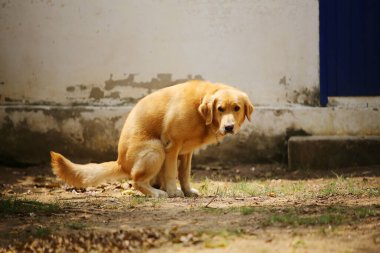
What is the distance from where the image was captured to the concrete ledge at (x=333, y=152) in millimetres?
8453

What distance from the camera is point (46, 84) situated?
9109 millimetres

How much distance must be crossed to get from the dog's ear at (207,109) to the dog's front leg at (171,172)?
0.48 meters

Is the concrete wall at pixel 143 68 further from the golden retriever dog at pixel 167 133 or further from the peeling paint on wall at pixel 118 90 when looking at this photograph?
the golden retriever dog at pixel 167 133

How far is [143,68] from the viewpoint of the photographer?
897cm

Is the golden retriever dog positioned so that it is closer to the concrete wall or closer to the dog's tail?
the dog's tail

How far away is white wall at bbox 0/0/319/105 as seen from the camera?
28.9ft

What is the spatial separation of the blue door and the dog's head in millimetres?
3050

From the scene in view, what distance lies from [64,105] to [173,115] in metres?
3.31

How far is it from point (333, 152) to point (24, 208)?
4.81 m

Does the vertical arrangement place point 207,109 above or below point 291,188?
above

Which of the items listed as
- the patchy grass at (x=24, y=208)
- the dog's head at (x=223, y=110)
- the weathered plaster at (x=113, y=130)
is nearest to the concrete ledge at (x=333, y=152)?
the weathered plaster at (x=113, y=130)

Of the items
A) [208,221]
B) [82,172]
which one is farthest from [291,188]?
[208,221]

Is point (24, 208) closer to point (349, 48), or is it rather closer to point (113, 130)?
point (113, 130)

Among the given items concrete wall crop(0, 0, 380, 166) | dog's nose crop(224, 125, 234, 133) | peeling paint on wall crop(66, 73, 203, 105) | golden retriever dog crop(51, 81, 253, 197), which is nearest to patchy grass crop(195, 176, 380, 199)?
golden retriever dog crop(51, 81, 253, 197)
